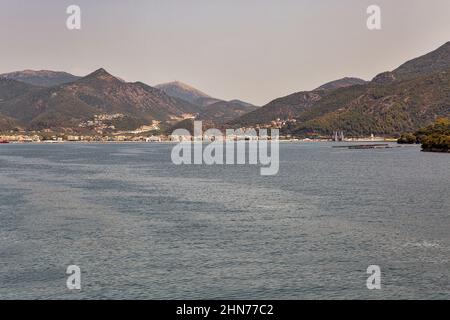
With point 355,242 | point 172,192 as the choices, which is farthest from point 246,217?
point 172,192

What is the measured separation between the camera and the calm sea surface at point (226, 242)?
42.8 m

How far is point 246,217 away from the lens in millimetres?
74312

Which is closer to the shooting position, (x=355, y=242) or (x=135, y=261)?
(x=135, y=261)

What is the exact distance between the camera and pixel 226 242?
5766cm

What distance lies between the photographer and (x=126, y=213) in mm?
78250

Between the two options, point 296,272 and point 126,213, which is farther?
point 126,213

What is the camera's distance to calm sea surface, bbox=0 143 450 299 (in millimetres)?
42750

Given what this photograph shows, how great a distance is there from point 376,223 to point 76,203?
47.2 metres
